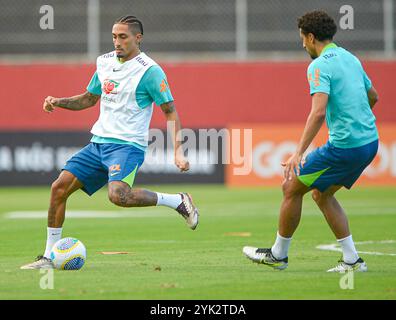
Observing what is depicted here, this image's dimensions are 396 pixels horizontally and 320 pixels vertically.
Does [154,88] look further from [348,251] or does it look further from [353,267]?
[353,267]

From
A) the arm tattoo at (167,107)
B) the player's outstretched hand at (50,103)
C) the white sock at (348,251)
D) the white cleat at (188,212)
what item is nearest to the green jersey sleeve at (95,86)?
the player's outstretched hand at (50,103)

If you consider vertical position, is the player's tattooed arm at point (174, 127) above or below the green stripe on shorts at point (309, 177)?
above

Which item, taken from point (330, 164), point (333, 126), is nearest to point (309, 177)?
point (330, 164)

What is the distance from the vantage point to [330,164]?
896cm

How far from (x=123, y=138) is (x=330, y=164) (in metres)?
2.11

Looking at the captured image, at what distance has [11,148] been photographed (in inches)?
914

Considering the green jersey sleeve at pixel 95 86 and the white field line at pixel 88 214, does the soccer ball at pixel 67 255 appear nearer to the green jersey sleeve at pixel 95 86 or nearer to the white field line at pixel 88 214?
the green jersey sleeve at pixel 95 86

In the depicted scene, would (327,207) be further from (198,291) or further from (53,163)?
(53,163)

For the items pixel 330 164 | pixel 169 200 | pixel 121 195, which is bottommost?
A: pixel 169 200

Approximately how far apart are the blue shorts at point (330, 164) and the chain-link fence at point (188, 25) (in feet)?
48.6

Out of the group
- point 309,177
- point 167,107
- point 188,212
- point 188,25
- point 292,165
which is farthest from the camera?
point 188,25

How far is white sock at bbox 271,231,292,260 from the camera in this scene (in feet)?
30.4

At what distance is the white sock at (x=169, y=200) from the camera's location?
995cm
